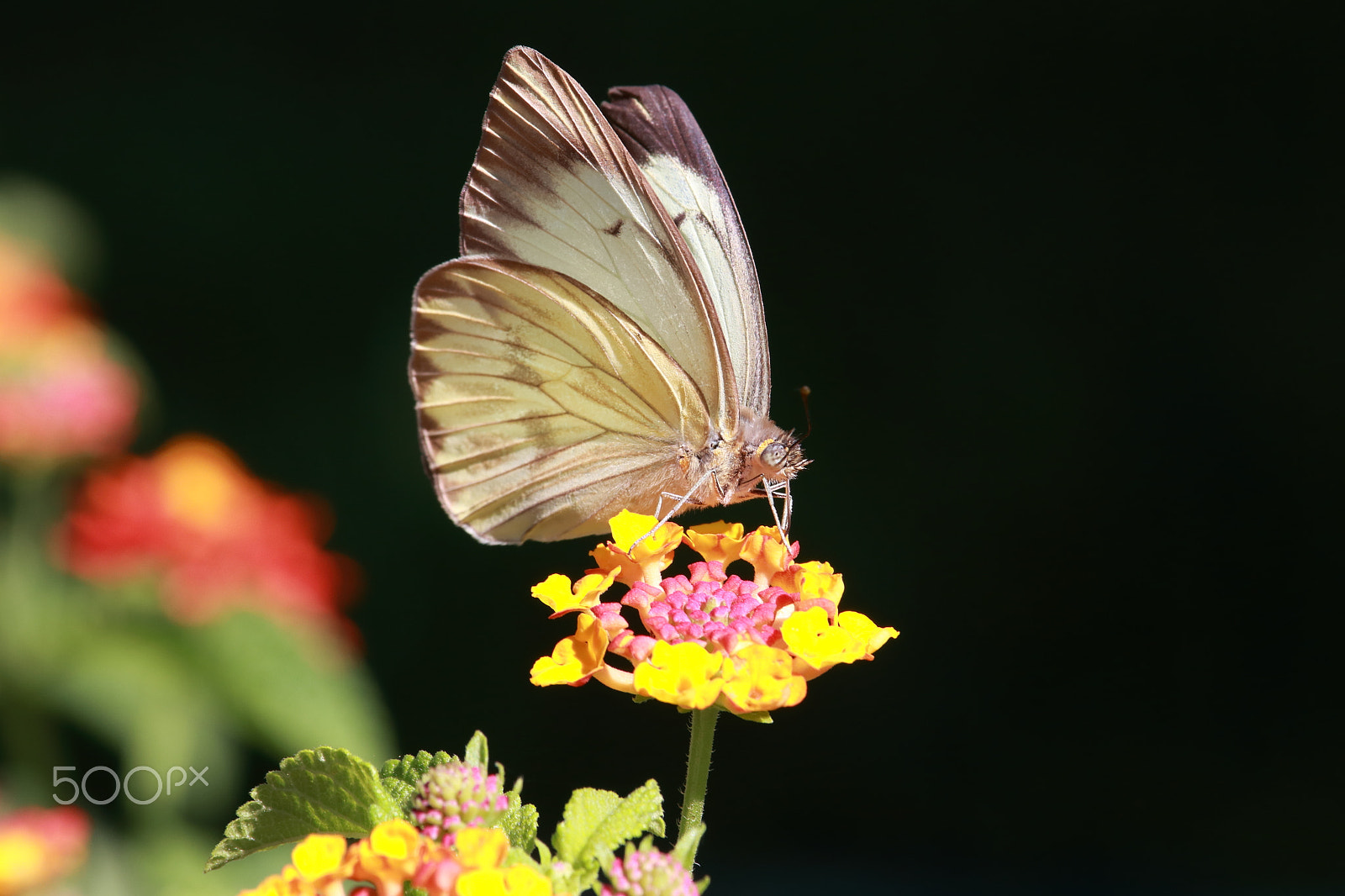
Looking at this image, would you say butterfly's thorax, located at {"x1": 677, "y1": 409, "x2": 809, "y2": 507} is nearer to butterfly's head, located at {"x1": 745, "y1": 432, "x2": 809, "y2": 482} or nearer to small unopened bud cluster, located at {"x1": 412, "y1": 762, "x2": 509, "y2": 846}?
butterfly's head, located at {"x1": 745, "y1": 432, "x2": 809, "y2": 482}

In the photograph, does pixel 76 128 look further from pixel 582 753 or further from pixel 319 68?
pixel 582 753

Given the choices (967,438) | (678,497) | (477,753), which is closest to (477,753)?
(477,753)

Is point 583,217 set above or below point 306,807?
above

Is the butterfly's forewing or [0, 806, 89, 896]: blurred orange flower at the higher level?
the butterfly's forewing

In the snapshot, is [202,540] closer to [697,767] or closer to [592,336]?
[592,336]

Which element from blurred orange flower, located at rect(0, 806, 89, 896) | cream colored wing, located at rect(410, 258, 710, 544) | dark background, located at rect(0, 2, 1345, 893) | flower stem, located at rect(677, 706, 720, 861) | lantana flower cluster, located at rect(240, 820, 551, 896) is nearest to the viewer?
lantana flower cluster, located at rect(240, 820, 551, 896)

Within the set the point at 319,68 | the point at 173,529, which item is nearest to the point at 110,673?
the point at 173,529

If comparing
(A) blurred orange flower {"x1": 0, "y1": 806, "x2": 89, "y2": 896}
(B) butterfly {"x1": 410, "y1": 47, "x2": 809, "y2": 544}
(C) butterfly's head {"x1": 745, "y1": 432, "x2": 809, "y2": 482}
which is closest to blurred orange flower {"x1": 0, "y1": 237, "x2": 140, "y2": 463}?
(A) blurred orange flower {"x1": 0, "y1": 806, "x2": 89, "y2": 896}
